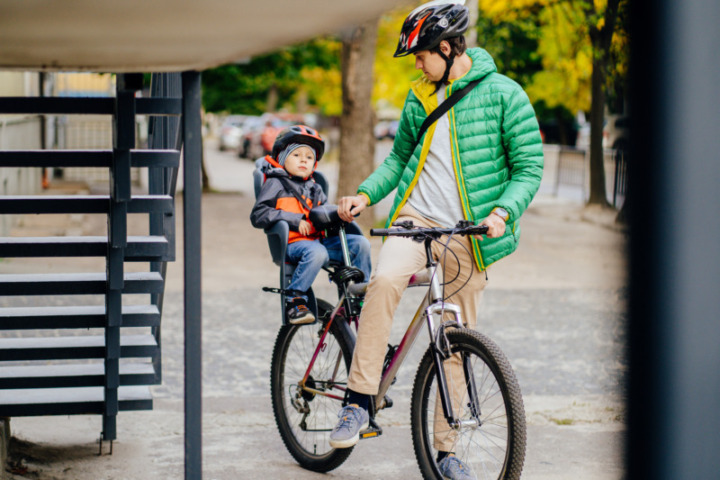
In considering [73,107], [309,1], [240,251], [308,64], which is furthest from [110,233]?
[308,64]

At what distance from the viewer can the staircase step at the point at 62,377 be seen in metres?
4.68

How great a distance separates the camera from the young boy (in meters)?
4.02

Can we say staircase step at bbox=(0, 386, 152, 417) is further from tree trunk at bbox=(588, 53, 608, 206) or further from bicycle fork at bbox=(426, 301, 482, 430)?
tree trunk at bbox=(588, 53, 608, 206)

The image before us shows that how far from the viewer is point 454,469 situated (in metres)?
3.75

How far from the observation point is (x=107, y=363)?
4477 mm

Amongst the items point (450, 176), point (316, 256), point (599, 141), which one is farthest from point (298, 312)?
point (599, 141)

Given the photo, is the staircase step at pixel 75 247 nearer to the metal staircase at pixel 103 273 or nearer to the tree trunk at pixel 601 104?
the metal staircase at pixel 103 273

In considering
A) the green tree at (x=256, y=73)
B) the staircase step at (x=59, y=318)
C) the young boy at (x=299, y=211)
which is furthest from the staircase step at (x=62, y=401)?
the green tree at (x=256, y=73)

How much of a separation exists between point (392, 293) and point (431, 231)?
327 mm

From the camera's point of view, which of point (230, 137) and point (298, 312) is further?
point (230, 137)

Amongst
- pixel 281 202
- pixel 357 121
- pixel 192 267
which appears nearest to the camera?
pixel 192 267

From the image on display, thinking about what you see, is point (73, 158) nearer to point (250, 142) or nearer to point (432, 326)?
point (432, 326)

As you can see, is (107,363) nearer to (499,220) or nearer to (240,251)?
(499,220)

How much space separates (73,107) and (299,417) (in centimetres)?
183
